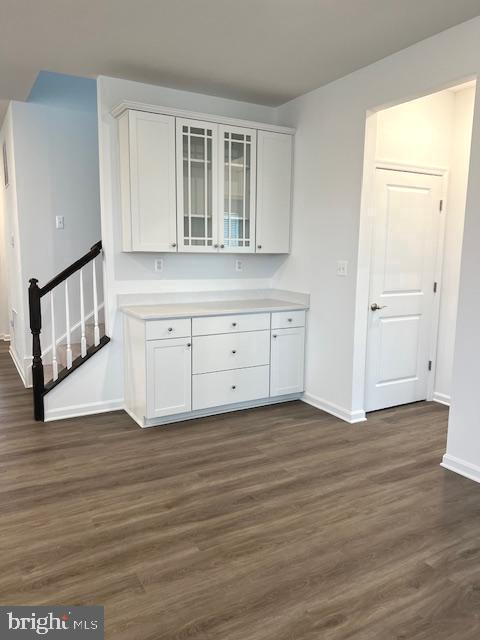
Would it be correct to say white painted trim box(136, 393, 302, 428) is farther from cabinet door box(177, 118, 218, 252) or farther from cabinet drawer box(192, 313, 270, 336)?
cabinet door box(177, 118, 218, 252)

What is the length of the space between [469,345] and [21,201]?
3967 millimetres

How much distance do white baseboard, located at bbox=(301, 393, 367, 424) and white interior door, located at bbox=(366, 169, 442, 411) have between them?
20 cm

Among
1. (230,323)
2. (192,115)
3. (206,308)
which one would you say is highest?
(192,115)

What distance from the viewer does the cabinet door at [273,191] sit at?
13.6 feet

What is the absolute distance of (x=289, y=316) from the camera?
4.15 meters

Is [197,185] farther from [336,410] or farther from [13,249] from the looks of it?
[13,249]

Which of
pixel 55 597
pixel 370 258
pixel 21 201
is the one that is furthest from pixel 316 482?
pixel 21 201

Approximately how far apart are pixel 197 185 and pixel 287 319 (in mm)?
1324

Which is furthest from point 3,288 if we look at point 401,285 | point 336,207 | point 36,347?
point 401,285

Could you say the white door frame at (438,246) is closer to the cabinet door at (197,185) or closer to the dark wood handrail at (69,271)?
the cabinet door at (197,185)

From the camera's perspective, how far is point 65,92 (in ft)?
14.6

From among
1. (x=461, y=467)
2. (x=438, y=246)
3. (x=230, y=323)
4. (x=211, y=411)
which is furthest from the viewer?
(x=438, y=246)

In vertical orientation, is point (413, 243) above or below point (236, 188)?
below

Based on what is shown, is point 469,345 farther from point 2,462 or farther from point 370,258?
→ point 2,462
